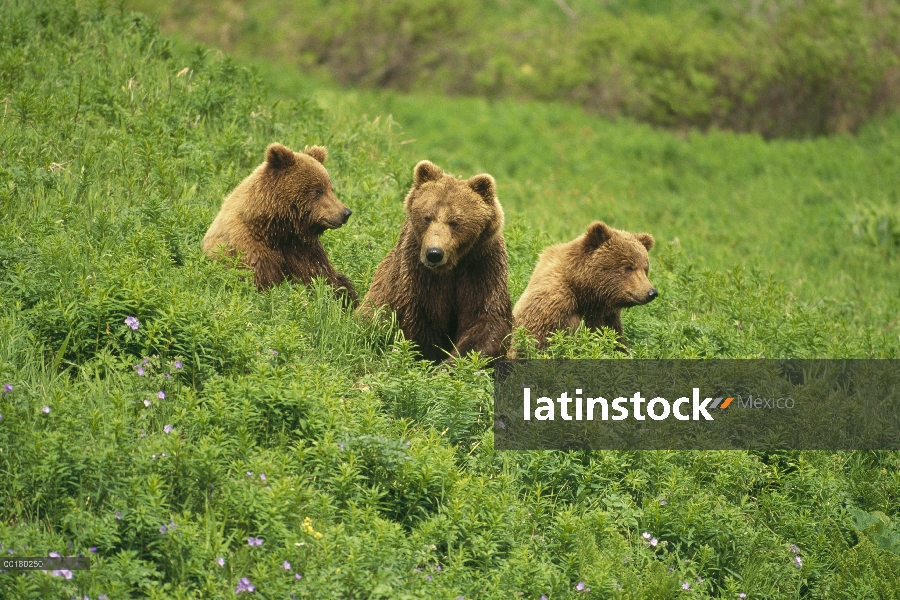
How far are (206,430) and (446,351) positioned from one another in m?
1.94

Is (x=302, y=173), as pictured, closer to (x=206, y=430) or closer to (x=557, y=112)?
(x=206, y=430)

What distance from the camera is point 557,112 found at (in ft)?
61.3

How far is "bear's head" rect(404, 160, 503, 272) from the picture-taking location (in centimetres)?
648

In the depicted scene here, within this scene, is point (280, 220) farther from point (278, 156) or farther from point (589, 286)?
point (589, 286)

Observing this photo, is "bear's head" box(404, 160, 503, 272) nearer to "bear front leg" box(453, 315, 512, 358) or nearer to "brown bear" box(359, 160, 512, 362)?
"brown bear" box(359, 160, 512, 362)

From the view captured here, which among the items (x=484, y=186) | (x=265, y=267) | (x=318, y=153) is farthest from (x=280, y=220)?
(x=484, y=186)

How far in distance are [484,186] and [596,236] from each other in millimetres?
1011

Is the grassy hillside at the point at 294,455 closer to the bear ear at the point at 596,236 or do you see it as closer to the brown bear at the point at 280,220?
the brown bear at the point at 280,220

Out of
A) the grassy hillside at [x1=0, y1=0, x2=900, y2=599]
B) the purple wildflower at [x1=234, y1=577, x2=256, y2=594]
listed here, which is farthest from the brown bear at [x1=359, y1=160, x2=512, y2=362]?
the purple wildflower at [x1=234, y1=577, x2=256, y2=594]

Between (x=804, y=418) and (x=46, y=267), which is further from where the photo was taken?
(x=804, y=418)

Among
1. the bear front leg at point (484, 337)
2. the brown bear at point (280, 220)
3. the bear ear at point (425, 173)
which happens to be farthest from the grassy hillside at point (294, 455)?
the bear ear at point (425, 173)

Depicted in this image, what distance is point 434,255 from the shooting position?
21.0 ft

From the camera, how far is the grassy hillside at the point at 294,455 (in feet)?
15.6

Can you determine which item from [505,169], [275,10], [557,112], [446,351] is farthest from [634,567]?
[275,10]
